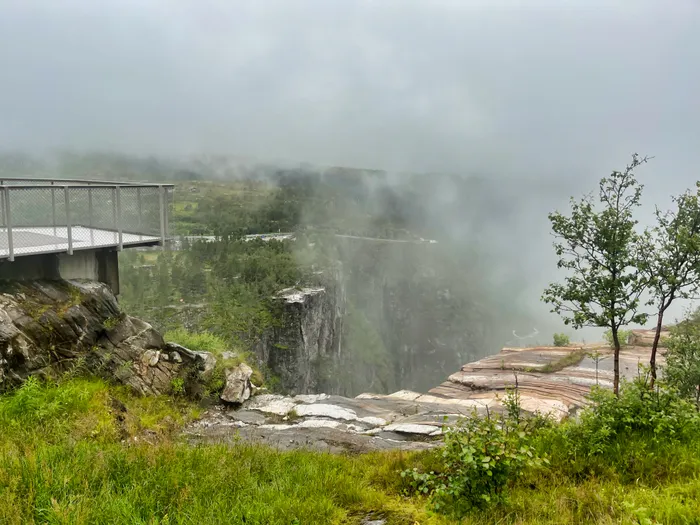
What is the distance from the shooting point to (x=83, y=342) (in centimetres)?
1047

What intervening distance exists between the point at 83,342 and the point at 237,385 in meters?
4.34

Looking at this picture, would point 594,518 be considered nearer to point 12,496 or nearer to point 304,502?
point 304,502

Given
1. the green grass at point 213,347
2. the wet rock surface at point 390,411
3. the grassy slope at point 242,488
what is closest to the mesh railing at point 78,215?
the green grass at point 213,347

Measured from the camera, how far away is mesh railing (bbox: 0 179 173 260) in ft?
32.6

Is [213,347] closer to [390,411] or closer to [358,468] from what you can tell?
[390,411]

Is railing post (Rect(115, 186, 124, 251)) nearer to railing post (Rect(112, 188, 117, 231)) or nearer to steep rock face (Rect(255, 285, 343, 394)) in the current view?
railing post (Rect(112, 188, 117, 231))

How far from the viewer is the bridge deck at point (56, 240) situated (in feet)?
32.6

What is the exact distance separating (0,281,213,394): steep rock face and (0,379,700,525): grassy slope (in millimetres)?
2036

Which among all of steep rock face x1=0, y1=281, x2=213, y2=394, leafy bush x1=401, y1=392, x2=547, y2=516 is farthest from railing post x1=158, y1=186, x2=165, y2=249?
leafy bush x1=401, y1=392, x2=547, y2=516

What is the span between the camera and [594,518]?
15.0 feet

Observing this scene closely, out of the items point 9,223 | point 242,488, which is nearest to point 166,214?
point 9,223

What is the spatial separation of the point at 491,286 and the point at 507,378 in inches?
7148

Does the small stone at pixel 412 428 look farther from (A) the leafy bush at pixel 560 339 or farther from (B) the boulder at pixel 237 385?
(A) the leafy bush at pixel 560 339

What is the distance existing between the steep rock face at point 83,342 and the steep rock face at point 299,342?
128 feet
